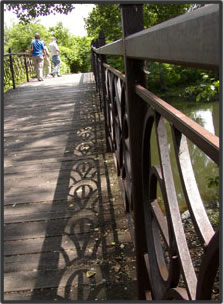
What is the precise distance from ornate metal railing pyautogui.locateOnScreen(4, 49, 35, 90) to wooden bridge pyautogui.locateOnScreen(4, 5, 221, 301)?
6576 millimetres

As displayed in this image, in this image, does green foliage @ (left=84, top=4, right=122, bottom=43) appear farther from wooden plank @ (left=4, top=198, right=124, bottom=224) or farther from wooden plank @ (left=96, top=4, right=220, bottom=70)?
wooden plank @ (left=96, top=4, right=220, bottom=70)

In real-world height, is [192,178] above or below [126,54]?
below

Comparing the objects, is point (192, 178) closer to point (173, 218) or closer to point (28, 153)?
point (173, 218)

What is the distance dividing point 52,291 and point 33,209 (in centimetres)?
111

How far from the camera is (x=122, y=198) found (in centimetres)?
304

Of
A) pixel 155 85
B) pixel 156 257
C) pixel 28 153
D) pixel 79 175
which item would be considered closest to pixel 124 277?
pixel 156 257

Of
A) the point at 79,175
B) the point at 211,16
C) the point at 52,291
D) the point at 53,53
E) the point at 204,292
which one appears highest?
the point at 53,53

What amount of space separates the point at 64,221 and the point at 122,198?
1.60ft

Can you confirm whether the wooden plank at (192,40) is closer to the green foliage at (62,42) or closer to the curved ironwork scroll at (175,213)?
the curved ironwork scroll at (175,213)

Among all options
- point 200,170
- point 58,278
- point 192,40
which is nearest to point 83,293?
point 58,278

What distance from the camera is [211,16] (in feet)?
1.47

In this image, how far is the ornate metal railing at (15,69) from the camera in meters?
11.6

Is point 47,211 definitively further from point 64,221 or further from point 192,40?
point 192,40

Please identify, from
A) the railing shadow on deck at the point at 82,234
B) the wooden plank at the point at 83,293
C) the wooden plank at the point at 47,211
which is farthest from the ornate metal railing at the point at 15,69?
the wooden plank at the point at 83,293
